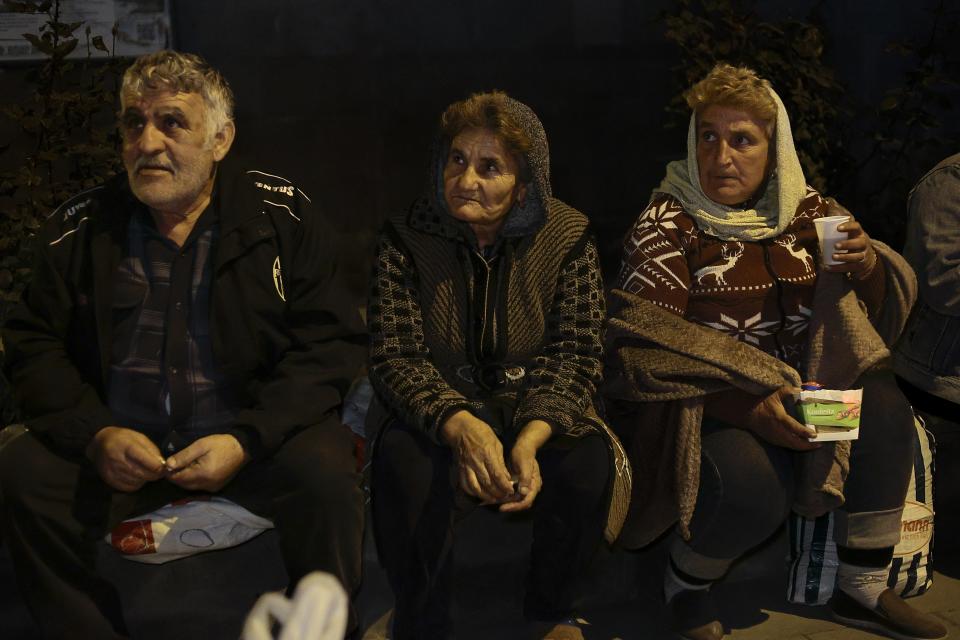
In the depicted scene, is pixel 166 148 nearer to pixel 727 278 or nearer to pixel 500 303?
pixel 500 303

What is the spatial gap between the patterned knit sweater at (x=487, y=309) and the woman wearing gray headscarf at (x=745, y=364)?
6.4 inches

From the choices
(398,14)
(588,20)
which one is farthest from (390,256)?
(588,20)

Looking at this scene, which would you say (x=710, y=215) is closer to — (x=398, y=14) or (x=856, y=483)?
(x=856, y=483)

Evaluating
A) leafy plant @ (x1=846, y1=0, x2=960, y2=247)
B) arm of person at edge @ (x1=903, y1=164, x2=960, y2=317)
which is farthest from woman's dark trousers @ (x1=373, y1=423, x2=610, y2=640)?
leafy plant @ (x1=846, y1=0, x2=960, y2=247)

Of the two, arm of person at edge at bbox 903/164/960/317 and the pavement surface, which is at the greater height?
arm of person at edge at bbox 903/164/960/317

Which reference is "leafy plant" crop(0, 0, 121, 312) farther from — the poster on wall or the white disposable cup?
the white disposable cup

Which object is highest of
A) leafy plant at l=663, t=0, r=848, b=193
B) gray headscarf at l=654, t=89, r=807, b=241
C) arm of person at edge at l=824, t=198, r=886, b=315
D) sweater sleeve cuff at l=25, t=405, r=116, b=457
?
leafy plant at l=663, t=0, r=848, b=193

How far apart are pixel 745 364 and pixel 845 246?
1.49 ft

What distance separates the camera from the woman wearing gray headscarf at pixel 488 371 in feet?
9.09

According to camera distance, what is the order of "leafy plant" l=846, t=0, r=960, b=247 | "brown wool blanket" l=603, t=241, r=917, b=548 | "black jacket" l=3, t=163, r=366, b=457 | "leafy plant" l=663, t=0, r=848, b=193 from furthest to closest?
"leafy plant" l=846, t=0, r=960, b=247
"leafy plant" l=663, t=0, r=848, b=193
"brown wool blanket" l=603, t=241, r=917, b=548
"black jacket" l=3, t=163, r=366, b=457

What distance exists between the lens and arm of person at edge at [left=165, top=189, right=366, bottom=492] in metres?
2.66

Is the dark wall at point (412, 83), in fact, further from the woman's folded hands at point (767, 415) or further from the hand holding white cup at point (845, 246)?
the woman's folded hands at point (767, 415)

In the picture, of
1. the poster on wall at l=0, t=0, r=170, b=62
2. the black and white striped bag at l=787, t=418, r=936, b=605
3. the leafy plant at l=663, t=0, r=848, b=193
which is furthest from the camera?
the leafy plant at l=663, t=0, r=848, b=193

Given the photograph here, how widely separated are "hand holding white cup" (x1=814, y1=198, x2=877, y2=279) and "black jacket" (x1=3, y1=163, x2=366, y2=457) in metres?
1.33
